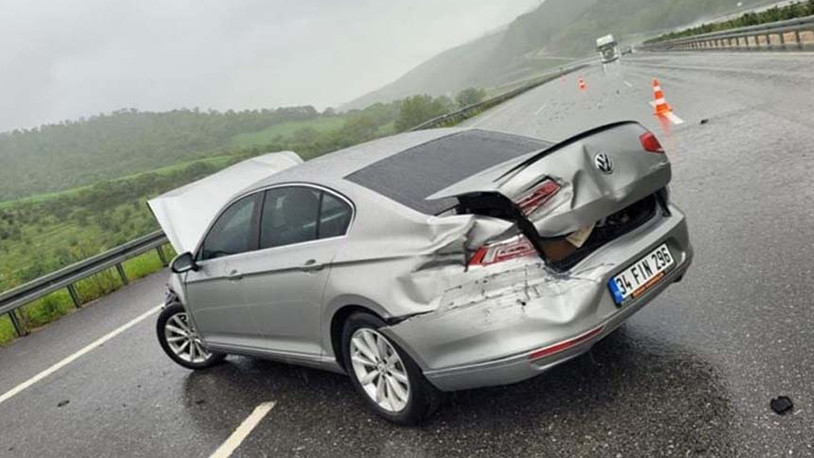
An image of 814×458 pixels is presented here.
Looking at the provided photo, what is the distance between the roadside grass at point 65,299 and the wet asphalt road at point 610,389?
2.61 m

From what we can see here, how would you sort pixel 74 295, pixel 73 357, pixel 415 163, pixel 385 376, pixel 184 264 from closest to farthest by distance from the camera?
1. pixel 385 376
2. pixel 415 163
3. pixel 184 264
4. pixel 73 357
5. pixel 74 295

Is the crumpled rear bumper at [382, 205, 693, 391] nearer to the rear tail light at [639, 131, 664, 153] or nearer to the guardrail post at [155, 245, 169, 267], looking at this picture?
the rear tail light at [639, 131, 664, 153]

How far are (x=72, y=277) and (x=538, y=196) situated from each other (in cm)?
970

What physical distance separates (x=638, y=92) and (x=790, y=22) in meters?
5.01

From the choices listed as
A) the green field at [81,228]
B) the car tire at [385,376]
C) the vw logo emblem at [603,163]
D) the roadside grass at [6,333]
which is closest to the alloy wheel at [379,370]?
the car tire at [385,376]

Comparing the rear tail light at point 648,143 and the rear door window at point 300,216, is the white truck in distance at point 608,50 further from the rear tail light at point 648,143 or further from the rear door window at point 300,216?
the rear door window at point 300,216

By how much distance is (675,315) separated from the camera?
16.0 ft

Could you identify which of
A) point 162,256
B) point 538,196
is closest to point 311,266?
point 538,196

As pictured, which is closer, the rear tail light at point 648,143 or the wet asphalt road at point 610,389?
the wet asphalt road at point 610,389

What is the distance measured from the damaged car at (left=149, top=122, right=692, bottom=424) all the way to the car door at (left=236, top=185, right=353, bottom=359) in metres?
0.01

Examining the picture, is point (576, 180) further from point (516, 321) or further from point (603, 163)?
point (516, 321)

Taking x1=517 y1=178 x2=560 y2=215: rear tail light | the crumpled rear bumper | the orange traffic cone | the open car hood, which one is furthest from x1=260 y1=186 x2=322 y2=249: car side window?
the orange traffic cone

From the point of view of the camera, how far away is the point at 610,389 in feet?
13.4

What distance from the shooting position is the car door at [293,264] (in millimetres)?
4383
